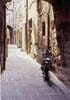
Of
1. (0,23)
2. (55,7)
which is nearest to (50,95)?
(55,7)

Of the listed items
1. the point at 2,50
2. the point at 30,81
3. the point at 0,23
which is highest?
the point at 0,23

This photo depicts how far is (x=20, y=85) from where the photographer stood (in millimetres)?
7559

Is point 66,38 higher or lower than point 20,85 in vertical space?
higher

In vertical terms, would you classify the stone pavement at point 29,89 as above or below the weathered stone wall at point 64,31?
below

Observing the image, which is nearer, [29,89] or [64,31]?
[29,89]

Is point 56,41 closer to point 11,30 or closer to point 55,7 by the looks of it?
point 55,7

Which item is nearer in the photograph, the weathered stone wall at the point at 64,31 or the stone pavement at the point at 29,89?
the stone pavement at the point at 29,89

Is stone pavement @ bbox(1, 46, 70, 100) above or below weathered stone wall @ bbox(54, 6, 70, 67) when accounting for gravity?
below

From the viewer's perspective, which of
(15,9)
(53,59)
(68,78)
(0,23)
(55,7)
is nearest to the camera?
(68,78)

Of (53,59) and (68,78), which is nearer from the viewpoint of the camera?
(68,78)

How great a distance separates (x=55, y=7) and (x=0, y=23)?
213 centimetres

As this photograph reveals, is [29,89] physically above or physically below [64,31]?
below

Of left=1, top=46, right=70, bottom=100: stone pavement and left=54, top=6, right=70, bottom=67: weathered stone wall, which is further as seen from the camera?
left=54, top=6, right=70, bottom=67: weathered stone wall

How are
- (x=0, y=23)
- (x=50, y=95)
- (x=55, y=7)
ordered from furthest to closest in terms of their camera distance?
(x=0, y=23)
(x=55, y=7)
(x=50, y=95)
